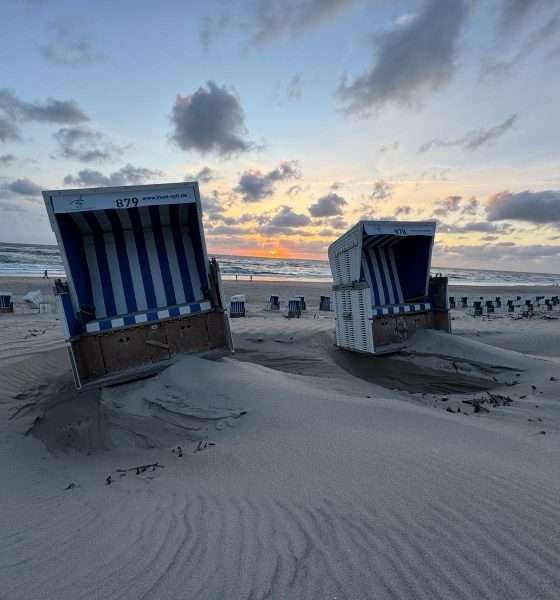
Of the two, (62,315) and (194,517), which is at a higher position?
(62,315)

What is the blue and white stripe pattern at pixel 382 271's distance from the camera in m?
8.99

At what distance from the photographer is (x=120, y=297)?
22.4 ft

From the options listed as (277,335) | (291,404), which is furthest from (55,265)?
(291,404)

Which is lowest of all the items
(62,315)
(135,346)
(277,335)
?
(277,335)

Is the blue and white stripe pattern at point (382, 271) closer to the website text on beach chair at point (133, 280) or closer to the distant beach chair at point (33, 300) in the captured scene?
the website text on beach chair at point (133, 280)

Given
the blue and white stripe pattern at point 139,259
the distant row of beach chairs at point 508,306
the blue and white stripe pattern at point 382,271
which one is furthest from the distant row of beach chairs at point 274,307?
the blue and white stripe pattern at point 139,259

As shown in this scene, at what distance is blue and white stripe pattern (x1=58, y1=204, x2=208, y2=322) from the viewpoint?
21.6 feet

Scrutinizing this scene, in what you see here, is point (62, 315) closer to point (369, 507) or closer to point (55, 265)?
point (369, 507)

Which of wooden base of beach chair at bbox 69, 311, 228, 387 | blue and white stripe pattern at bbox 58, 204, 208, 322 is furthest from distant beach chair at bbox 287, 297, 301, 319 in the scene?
wooden base of beach chair at bbox 69, 311, 228, 387

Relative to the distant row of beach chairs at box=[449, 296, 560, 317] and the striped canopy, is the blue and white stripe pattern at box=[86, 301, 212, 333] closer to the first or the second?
the striped canopy

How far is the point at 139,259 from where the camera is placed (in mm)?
7031

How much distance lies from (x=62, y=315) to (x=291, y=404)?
3.61 meters

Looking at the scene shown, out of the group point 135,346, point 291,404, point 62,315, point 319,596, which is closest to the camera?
point 319,596

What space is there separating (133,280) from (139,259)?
0.41 metres
